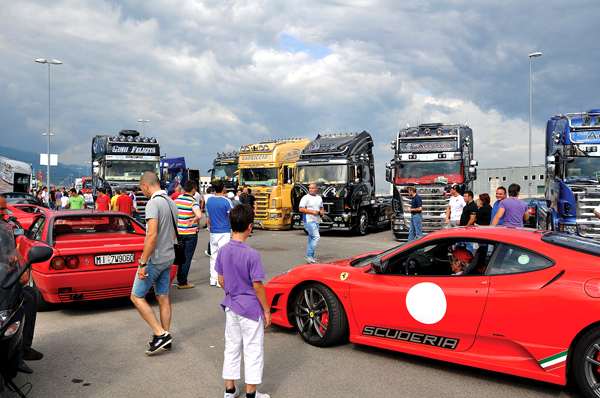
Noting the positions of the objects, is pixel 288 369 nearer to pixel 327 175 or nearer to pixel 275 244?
pixel 275 244

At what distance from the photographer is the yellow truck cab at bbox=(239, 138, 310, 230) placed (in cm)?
2059

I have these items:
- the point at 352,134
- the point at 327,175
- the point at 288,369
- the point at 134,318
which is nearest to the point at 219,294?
the point at 134,318

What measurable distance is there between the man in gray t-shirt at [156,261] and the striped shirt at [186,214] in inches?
120

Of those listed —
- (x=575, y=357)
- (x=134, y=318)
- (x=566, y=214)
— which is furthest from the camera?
(x=566, y=214)

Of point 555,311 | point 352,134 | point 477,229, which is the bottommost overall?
point 555,311

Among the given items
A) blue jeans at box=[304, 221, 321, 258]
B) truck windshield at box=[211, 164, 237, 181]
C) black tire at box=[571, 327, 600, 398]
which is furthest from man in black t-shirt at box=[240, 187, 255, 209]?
black tire at box=[571, 327, 600, 398]

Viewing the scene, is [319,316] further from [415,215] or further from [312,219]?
[415,215]

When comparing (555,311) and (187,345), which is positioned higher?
(555,311)

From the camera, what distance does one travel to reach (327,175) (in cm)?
1844

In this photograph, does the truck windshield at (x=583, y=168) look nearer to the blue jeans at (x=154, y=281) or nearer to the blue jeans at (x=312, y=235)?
the blue jeans at (x=312, y=235)

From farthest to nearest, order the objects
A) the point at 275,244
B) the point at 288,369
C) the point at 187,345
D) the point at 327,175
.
→ the point at 327,175 → the point at 275,244 → the point at 187,345 → the point at 288,369

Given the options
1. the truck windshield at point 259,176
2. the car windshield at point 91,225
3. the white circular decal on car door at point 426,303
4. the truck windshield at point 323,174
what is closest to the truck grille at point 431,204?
the truck windshield at point 323,174

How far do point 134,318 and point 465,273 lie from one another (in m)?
4.25

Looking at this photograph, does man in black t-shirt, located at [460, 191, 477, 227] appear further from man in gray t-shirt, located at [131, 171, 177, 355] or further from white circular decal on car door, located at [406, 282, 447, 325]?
man in gray t-shirt, located at [131, 171, 177, 355]
